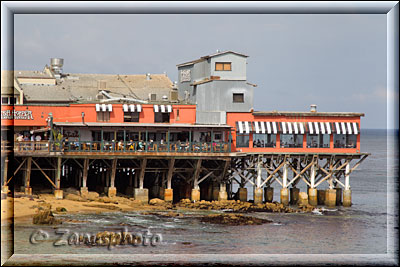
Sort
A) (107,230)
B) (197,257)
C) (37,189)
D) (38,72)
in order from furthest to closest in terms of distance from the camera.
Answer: (38,72)
(37,189)
(107,230)
(197,257)

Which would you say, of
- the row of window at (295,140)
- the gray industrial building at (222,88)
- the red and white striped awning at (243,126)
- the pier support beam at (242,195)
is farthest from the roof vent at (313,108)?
the pier support beam at (242,195)

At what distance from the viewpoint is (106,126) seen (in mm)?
63875

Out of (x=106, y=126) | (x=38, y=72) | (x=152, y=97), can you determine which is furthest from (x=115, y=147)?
(x=38, y=72)

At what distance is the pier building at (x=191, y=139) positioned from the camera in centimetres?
6397

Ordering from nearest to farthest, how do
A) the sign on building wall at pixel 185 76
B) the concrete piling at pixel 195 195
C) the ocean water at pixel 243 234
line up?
the ocean water at pixel 243 234 → the concrete piling at pixel 195 195 → the sign on building wall at pixel 185 76

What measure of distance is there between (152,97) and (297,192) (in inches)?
631

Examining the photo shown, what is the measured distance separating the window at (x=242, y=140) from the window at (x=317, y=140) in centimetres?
526

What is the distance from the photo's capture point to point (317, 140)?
68.5m

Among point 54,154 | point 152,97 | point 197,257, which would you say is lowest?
point 197,257

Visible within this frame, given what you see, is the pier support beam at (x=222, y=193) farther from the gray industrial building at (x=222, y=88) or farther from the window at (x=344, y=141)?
the window at (x=344, y=141)

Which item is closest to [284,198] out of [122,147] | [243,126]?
[243,126]

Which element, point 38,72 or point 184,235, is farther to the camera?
point 38,72

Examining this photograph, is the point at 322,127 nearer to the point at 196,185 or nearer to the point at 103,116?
the point at 196,185

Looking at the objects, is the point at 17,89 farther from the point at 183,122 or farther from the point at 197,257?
the point at 197,257
